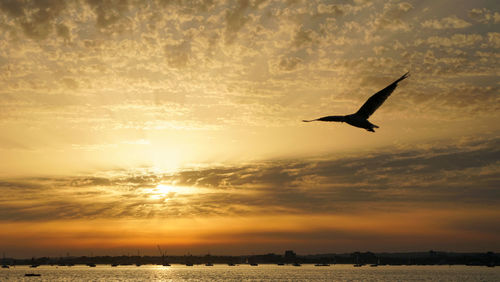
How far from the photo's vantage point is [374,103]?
25891mm

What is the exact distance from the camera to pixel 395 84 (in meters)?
24.9

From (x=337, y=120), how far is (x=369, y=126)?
4.92 ft

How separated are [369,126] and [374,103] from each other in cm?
124

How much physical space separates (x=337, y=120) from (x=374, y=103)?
2.06 metres

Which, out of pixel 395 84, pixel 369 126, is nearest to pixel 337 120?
pixel 369 126

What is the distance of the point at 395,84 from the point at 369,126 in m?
2.21

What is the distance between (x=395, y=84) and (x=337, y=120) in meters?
3.03

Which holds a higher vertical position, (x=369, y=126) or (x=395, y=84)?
(x=395, y=84)

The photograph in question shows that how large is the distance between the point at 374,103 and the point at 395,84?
4.84 ft

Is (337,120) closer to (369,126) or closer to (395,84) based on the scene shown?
(369,126)

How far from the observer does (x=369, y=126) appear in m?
25.4
